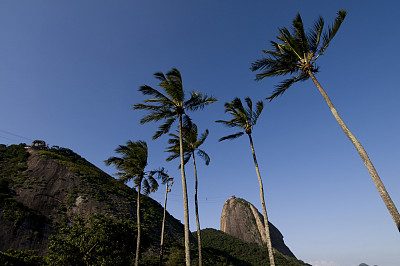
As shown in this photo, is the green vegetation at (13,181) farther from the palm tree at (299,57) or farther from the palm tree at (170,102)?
the palm tree at (299,57)

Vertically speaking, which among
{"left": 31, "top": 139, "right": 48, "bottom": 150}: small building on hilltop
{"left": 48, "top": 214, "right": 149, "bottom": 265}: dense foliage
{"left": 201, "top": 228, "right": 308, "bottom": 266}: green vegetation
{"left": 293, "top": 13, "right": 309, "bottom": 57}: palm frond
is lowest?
{"left": 48, "top": 214, "right": 149, "bottom": 265}: dense foliage

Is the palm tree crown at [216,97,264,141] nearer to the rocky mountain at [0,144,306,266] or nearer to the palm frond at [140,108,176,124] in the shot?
the palm frond at [140,108,176,124]

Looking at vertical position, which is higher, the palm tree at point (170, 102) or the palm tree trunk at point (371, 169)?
the palm tree at point (170, 102)

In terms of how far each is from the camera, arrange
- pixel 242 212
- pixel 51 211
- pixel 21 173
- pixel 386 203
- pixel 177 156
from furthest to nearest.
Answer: pixel 242 212, pixel 21 173, pixel 51 211, pixel 177 156, pixel 386 203

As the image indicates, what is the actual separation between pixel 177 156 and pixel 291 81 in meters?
13.1

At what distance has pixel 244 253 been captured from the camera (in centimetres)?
6794

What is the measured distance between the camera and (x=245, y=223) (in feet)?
310

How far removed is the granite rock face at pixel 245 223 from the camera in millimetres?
90812

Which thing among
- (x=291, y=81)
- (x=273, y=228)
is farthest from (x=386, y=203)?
(x=273, y=228)

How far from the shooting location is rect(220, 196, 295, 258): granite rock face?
90812 millimetres

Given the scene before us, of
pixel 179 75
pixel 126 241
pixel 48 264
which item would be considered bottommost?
pixel 48 264

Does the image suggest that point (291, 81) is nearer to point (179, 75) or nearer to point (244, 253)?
point (179, 75)

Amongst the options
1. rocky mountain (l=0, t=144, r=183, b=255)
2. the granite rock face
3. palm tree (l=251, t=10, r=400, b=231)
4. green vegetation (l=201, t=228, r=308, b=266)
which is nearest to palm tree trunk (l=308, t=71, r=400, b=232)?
palm tree (l=251, t=10, r=400, b=231)

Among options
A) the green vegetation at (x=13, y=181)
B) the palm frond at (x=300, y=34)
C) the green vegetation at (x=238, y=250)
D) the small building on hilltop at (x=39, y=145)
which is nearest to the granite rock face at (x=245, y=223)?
the green vegetation at (x=238, y=250)
